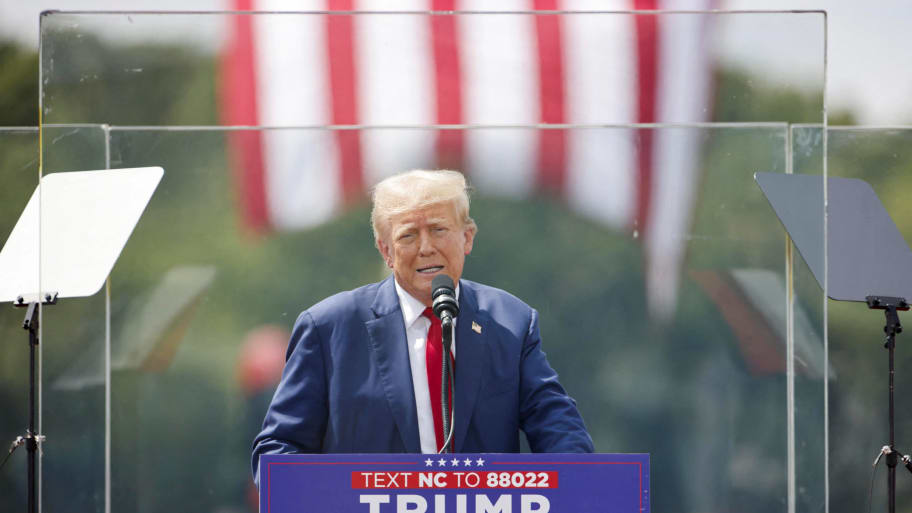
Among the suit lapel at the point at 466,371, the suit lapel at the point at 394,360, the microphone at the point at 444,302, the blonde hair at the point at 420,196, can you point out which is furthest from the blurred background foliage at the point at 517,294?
the microphone at the point at 444,302

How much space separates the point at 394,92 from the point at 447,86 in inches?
6.9

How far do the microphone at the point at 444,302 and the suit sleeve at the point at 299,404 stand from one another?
71cm

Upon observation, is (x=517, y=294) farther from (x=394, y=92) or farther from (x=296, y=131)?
(x=296, y=131)

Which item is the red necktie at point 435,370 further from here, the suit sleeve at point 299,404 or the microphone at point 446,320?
the microphone at point 446,320

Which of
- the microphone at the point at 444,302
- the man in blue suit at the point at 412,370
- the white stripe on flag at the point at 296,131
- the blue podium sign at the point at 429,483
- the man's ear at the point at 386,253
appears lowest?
the blue podium sign at the point at 429,483

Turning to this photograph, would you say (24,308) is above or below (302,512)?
above

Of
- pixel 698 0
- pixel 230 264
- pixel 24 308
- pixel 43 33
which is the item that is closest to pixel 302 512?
pixel 230 264

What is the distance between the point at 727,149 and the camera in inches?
133

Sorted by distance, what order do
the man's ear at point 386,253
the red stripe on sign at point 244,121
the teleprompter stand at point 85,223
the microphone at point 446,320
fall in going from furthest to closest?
the red stripe on sign at point 244,121 → the teleprompter stand at point 85,223 → the man's ear at point 386,253 → the microphone at point 446,320

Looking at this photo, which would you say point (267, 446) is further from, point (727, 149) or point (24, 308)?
point (24, 308)

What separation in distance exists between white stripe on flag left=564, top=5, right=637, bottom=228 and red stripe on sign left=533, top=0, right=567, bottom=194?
28mm

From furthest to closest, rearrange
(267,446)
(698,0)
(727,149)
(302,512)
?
1. (698,0)
2. (727,149)
3. (267,446)
4. (302,512)

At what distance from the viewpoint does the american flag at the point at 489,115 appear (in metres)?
3.37

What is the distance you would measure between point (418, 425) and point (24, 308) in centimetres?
245
